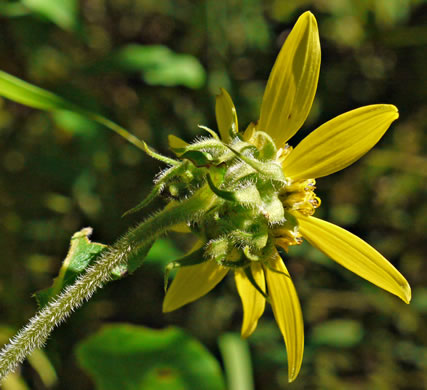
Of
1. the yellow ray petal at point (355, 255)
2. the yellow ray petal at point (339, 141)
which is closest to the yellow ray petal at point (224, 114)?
the yellow ray petal at point (339, 141)

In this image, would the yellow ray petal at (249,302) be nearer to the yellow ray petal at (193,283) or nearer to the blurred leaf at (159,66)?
the yellow ray petal at (193,283)

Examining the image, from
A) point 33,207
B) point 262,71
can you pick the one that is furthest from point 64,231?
point 262,71

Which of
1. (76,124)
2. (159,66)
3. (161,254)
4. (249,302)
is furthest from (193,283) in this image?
(159,66)

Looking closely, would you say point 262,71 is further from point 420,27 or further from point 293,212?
point 293,212

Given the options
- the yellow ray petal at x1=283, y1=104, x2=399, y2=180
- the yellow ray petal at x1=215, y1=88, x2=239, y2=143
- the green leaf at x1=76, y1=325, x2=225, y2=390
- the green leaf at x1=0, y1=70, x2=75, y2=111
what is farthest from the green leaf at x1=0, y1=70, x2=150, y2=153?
the green leaf at x1=76, y1=325, x2=225, y2=390

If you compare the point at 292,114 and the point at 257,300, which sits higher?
the point at 292,114

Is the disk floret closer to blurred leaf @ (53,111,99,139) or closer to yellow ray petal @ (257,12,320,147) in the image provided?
yellow ray petal @ (257,12,320,147)

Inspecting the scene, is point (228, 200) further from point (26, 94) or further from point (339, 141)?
point (26, 94)
